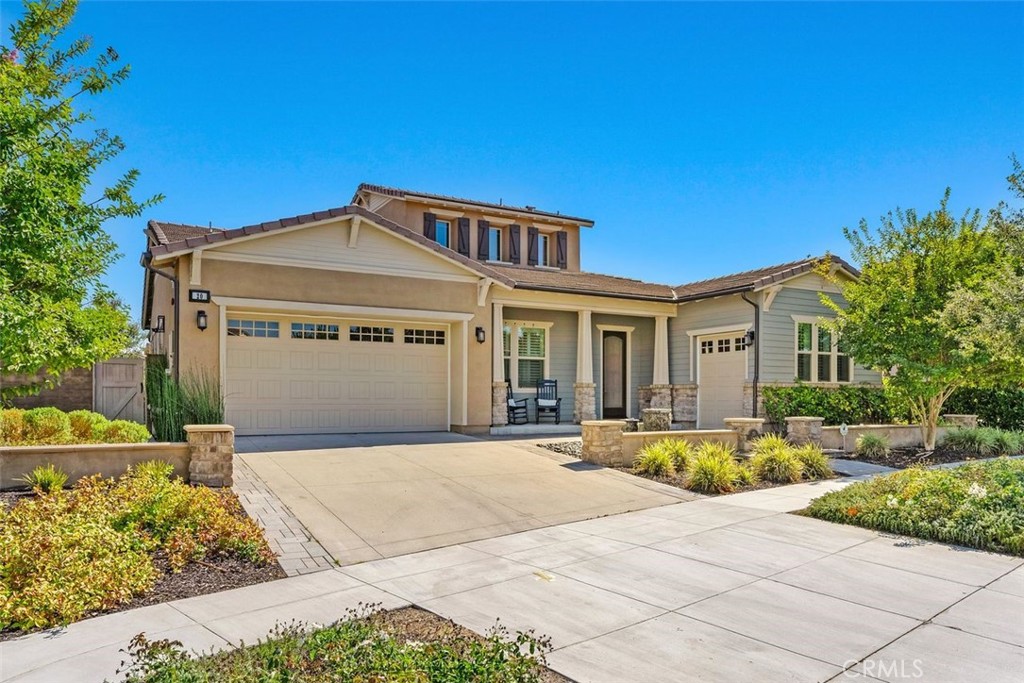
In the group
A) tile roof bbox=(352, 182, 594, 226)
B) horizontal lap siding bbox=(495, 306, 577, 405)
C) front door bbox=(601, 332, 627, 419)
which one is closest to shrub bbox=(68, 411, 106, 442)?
horizontal lap siding bbox=(495, 306, 577, 405)

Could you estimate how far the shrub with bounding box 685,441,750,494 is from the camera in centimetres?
898

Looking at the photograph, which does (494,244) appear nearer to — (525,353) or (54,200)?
(525,353)

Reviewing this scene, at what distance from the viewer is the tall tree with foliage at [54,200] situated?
20.2ft

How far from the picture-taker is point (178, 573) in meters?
5.09

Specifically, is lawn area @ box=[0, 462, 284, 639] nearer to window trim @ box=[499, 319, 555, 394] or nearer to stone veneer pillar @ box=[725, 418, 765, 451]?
stone veneer pillar @ box=[725, 418, 765, 451]

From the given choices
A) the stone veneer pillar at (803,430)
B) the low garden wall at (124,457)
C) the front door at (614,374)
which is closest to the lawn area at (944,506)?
the stone veneer pillar at (803,430)

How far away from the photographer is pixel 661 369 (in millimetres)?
17578

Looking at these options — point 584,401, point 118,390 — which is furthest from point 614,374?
point 118,390

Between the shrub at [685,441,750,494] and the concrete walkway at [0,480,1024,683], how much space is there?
7.57 ft

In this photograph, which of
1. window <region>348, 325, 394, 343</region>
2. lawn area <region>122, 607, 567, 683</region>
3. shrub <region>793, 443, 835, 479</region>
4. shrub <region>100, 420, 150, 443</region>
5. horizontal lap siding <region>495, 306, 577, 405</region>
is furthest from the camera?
horizontal lap siding <region>495, 306, 577, 405</region>

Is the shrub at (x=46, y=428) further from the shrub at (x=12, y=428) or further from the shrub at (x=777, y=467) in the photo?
the shrub at (x=777, y=467)

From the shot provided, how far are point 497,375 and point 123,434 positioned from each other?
24.8 ft

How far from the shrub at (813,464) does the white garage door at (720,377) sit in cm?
536

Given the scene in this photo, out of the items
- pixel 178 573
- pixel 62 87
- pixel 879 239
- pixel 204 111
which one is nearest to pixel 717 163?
pixel 879 239
